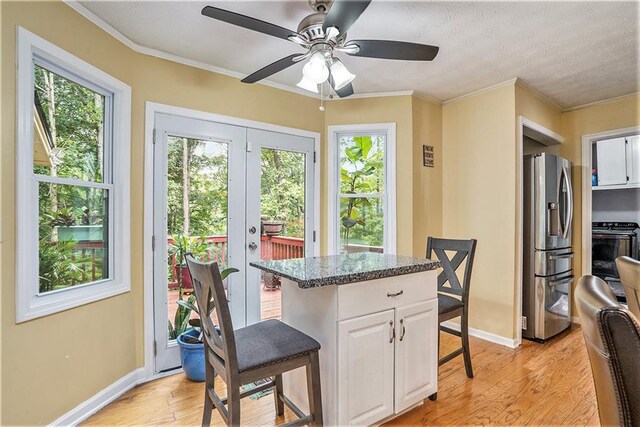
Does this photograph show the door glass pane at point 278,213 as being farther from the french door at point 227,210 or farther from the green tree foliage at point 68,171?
the green tree foliage at point 68,171

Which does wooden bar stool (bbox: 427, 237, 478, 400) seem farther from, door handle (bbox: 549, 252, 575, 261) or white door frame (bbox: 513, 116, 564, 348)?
door handle (bbox: 549, 252, 575, 261)

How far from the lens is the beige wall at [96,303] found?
1.61m

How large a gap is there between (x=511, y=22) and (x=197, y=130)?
2.30m

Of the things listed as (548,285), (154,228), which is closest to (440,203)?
(548,285)

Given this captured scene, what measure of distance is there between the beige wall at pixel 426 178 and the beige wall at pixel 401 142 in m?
0.07

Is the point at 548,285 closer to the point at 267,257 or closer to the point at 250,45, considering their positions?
the point at 267,257

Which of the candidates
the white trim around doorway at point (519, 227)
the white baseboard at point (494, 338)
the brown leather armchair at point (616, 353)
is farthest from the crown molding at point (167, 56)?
the brown leather armchair at point (616, 353)

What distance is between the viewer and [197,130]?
266 cm

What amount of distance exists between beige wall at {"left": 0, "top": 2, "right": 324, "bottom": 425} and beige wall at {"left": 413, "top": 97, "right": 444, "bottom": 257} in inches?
59.1

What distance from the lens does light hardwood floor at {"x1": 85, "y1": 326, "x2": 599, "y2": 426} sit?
196 centimetres

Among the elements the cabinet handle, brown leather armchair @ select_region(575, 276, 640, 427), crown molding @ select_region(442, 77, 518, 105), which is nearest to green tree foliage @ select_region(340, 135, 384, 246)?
crown molding @ select_region(442, 77, 518, 105)

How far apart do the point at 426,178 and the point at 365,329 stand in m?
2.19

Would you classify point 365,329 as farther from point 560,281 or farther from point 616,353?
point 560,281

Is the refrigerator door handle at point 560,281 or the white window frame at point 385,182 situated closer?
the refrigerator door handle at point 560,281
